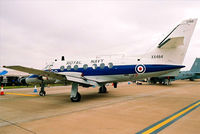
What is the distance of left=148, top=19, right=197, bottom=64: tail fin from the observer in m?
10.6

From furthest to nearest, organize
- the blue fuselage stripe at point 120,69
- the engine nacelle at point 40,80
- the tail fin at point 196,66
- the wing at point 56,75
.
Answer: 1. the tail fin at point 196,66
2. the engine nacelle at point 40,80
3. the blue fuselage stripe at point 120,69
4. the wing at point 56,75

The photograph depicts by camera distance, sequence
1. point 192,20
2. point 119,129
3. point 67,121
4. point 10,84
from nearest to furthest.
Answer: point 119,129 < point 67,121 < point 192,20 < point 10,84

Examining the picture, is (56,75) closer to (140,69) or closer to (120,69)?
(120,69)

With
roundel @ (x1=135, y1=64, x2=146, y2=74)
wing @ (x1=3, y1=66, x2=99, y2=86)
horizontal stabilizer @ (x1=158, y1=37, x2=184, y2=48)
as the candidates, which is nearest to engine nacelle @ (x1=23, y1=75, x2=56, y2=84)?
wing @ (x1=3, y1=66, x2=99, y2=86)

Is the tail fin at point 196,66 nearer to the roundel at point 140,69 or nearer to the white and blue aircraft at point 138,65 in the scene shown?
the white and blue aircraft at point 138,65

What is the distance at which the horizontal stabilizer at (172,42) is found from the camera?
1064 centimetres

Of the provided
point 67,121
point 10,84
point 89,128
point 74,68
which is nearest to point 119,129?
point 89,128

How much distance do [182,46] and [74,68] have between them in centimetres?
941

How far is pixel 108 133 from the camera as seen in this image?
4.55 m

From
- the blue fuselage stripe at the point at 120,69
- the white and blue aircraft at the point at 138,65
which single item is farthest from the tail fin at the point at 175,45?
the blue fuselage stripe at the point at 120,69

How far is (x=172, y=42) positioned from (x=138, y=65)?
124 inches

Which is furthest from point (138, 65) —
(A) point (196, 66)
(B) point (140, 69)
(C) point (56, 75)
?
Answer: (A) point (196, 66)

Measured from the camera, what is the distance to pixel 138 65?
11.5 meters

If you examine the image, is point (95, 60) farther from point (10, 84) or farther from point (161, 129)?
point (10, 84)
